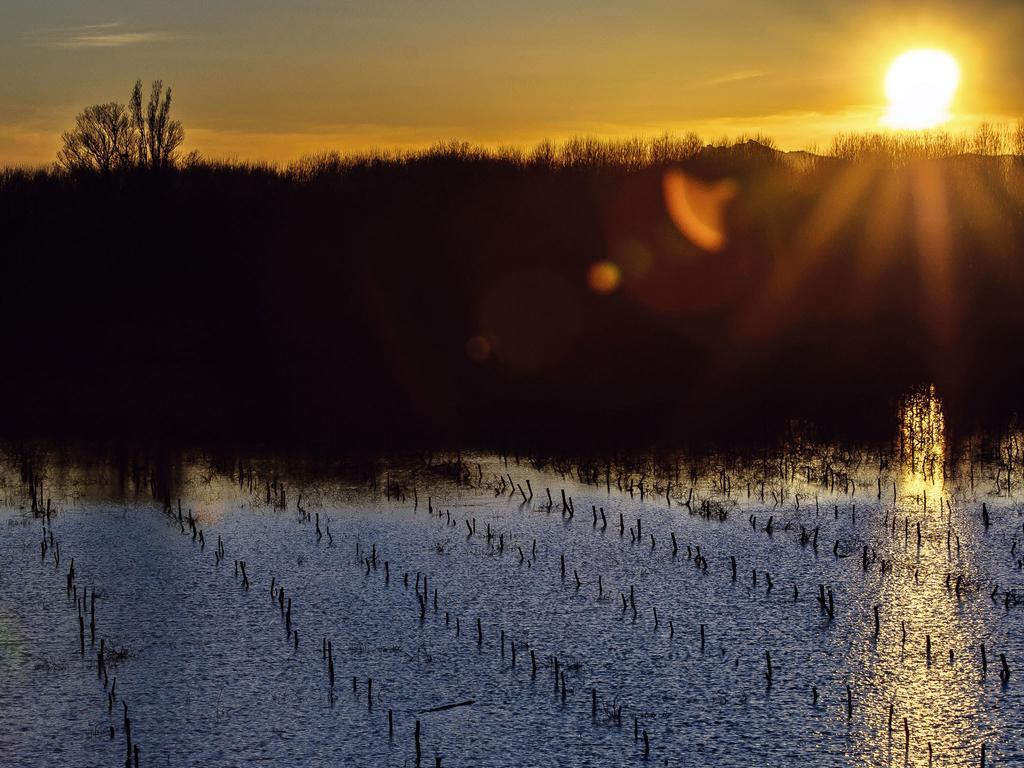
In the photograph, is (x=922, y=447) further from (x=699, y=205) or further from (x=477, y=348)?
(x=699, y=205)

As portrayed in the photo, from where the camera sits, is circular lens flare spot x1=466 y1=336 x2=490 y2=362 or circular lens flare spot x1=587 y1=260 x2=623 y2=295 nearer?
circular lens flare spot x1=466 y1=336 x2=490 y2=362

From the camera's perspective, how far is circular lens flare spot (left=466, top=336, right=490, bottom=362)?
2597 centimetres

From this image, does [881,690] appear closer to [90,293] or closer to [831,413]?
[831,413]

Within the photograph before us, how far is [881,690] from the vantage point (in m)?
6.16

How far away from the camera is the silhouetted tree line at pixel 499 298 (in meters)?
17.8

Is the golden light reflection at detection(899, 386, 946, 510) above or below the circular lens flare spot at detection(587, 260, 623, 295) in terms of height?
below

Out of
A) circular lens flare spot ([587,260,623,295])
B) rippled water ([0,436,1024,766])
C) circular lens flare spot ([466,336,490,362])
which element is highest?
circular lens flare spot ([587,260,623,295])

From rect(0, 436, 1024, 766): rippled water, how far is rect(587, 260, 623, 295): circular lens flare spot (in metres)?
25.8

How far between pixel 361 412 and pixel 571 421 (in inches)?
137

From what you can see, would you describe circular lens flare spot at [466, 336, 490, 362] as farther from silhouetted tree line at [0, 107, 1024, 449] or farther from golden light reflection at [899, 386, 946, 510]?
golden light reflection at [899, 386, 946, 510]

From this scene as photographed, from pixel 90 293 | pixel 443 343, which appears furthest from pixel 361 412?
pixel 90 293

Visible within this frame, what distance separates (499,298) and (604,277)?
4.30 m

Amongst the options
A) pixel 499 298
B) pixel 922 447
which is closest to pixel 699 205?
pixel 499 298

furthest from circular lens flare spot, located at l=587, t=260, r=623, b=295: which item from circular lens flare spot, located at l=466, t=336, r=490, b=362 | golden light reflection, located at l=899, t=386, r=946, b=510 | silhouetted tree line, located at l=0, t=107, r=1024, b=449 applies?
golden light reflection, located at l=899, t=386, r=946, b=510
